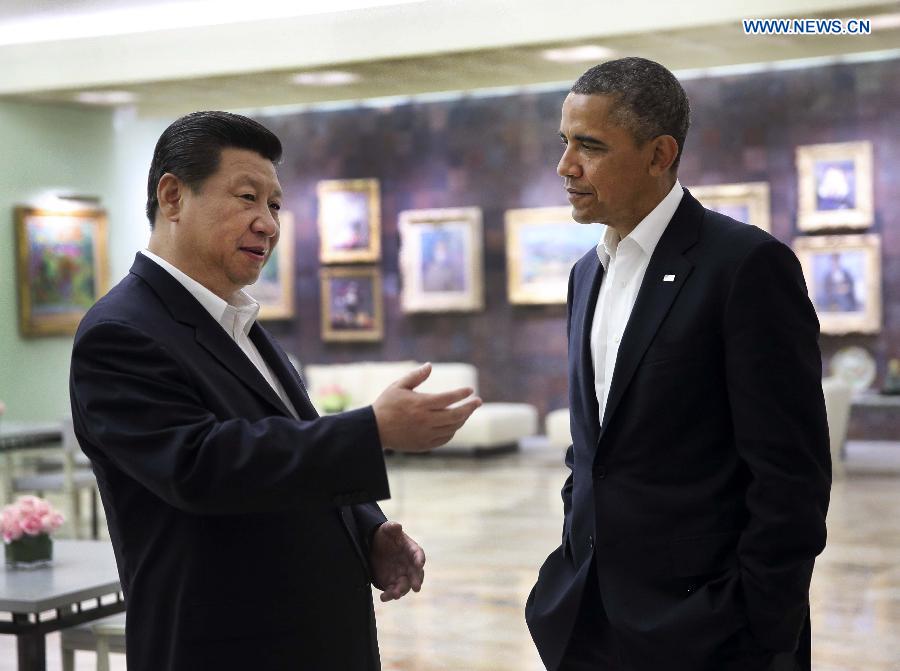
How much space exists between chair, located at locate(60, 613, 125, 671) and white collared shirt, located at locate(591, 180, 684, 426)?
2282mm

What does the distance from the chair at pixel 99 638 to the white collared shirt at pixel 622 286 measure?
7.49 ft

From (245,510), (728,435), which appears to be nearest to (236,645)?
(245,510)

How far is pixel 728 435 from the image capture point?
2.62m

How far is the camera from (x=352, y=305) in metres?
16.9

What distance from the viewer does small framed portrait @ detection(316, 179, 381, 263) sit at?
1683 cm

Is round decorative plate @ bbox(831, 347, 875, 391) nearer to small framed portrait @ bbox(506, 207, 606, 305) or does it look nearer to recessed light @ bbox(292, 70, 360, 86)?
small framed portrait @ bbox(506, 207, 606, 305)

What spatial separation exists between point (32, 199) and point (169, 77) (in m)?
2.78

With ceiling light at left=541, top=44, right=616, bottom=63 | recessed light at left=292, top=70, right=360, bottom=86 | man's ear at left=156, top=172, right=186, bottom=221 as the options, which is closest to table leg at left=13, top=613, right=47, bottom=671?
man's ear at left=156, top=172, right=186, bottom=221

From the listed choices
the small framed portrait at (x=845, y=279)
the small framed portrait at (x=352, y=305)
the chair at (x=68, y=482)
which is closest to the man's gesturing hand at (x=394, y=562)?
the chair at (x=68, y=482)

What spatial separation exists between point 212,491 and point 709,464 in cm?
110

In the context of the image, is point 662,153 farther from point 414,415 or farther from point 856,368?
point 856,368

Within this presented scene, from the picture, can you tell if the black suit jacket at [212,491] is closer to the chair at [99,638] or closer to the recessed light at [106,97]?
the chair at [99,638]

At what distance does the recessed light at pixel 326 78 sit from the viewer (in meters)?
12.7

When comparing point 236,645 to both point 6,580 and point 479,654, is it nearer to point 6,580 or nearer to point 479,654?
point 6,580
